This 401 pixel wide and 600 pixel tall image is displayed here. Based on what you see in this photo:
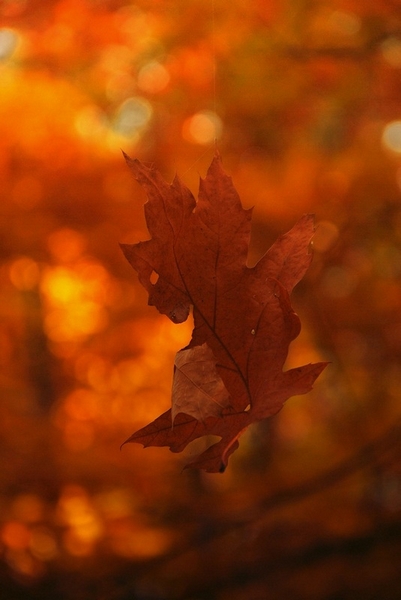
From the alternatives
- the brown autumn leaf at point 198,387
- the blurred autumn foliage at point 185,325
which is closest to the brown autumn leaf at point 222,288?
the brown autumn leaf at point 198,387

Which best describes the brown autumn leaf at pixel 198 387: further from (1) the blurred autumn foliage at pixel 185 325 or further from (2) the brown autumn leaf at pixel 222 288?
(1) the blurred autumn foliage at pixel 185 325

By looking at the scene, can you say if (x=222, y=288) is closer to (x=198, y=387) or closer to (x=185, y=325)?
(x=198, y=387)

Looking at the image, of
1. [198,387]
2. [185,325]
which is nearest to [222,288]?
[198,387]

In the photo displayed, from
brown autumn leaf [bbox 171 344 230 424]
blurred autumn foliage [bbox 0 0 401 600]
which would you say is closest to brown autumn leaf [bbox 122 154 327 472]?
brown autumn leaf [bbox 171 344 230 424]

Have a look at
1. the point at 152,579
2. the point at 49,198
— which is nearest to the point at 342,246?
the point at 49,198

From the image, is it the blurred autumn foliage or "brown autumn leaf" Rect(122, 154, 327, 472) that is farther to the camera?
the blurred autumn foliage

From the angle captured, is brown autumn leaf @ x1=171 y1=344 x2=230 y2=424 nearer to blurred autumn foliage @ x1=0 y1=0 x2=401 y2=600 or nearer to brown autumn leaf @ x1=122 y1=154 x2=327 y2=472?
brown autumn leaf @ x1=122 y1=154 x2=327 y2=472
